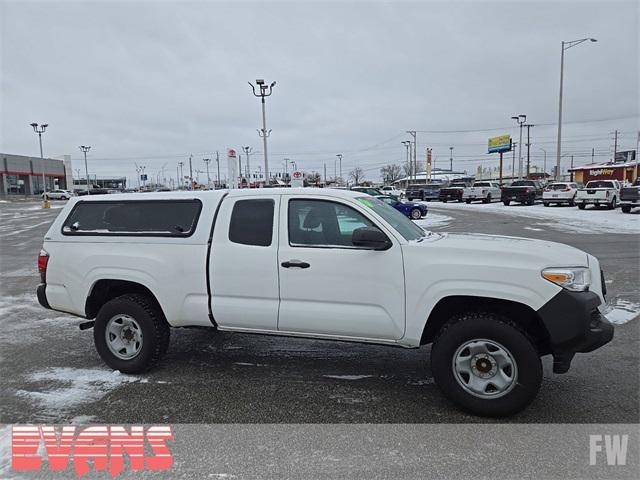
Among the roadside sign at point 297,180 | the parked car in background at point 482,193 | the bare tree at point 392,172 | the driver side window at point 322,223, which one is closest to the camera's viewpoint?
the driver side window at point 322,223

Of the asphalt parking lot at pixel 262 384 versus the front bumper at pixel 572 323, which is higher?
the front bumper at pixel 572 323

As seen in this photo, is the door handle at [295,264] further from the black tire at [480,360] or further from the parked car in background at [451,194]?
the parked car in background at [451,194]

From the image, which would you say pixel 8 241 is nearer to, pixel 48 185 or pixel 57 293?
pixel 57 293

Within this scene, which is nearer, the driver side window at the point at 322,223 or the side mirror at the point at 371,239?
the side mirror at the point at 371,239

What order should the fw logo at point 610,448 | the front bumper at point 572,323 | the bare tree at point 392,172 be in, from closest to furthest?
the fw logo at point 610,448
the front bumper at point 572,323
the bare tree at point 392,172

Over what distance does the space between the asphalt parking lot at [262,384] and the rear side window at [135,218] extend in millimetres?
1427

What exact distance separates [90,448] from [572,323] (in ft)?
12.0

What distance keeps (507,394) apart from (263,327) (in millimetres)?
2131

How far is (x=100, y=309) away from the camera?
4.83 meters

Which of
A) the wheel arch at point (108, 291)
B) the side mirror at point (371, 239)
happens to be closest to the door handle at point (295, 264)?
the side mirror at point (371, 239)

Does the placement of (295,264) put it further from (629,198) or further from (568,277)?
(629,198)

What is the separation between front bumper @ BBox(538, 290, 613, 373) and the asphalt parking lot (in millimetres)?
628

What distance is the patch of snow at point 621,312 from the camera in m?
6.21

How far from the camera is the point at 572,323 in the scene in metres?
3.50
